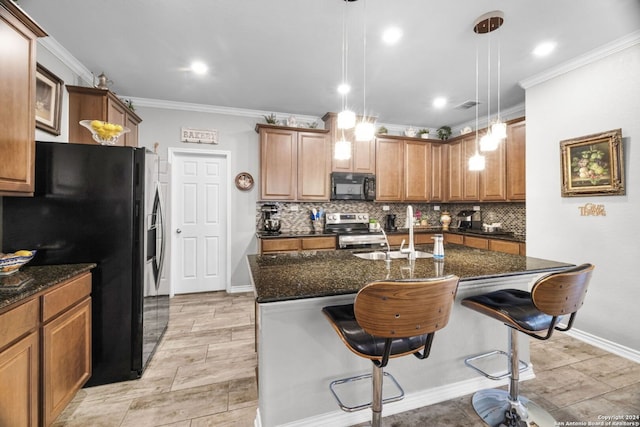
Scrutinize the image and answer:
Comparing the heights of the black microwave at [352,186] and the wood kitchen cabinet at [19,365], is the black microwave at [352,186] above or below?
above

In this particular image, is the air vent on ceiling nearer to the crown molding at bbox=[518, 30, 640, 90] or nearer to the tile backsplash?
the crown molding at bbox=[518, 30, 640, 90]

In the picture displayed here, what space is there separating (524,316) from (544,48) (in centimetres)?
251

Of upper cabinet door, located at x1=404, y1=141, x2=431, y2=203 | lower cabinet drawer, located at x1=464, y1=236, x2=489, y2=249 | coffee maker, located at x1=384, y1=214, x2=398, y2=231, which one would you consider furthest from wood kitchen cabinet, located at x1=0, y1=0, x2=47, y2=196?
lower cabinet drawer, located at x1=464, y1=236, x2=489, y2=249

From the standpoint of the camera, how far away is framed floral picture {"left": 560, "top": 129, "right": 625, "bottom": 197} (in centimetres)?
243

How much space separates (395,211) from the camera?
4.89 meters

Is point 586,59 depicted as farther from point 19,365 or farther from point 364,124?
point 19,365

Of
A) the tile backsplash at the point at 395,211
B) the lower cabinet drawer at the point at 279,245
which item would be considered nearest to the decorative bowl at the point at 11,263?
the lower cabinet drawer at the point at 279,245

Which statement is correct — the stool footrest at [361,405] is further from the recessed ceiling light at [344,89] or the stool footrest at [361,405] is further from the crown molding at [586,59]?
the crown molding at [586,59]

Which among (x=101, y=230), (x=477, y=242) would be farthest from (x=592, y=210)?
(x=101, y=230)

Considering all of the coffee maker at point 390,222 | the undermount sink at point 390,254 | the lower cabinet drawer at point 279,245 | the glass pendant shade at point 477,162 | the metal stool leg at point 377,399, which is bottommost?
the metal stool leg at point 377,399

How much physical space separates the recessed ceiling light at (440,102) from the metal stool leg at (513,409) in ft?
10.1

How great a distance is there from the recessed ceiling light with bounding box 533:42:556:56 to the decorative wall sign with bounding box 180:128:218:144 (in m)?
3.85

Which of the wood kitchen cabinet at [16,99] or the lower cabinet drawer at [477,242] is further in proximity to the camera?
the lower cabinet drawer at [477,242]

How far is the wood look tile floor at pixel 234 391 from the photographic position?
1.69 m
